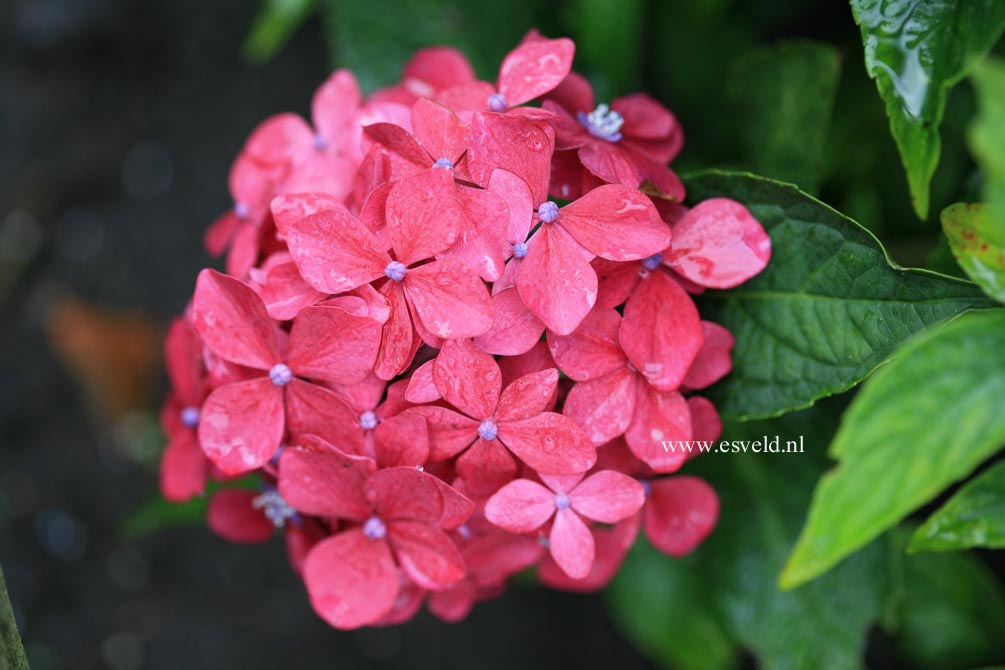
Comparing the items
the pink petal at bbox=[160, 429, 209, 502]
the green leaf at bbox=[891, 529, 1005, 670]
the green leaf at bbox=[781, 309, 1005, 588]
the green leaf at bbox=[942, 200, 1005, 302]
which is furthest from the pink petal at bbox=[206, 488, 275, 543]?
the green leaf at bbox=[891, 529, 1005, 670]

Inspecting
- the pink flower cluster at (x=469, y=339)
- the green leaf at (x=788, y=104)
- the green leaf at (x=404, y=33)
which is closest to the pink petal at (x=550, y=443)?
the pink flower cluster at (x=469, y=339)

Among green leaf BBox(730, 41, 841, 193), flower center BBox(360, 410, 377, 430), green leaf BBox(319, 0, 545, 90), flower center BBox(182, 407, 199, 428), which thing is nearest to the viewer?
flower center BBox(360, 410, 377, 430)

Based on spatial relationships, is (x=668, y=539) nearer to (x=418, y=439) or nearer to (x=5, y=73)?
(x=418, y=439)

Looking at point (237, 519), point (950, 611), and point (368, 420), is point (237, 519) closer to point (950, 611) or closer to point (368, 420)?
point (368, 420)

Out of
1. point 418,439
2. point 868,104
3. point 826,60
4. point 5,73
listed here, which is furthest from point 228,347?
point 5,73

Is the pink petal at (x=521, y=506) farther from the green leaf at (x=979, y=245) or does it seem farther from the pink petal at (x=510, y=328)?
the green leaf at (x=979, y=245)

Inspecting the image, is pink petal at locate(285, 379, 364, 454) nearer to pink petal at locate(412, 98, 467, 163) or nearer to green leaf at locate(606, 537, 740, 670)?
pink petal at locate(412, 98, 467, 163)
